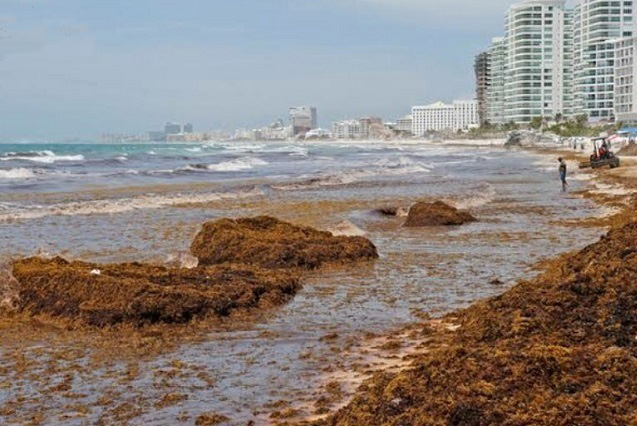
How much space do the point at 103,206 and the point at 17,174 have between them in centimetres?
2901

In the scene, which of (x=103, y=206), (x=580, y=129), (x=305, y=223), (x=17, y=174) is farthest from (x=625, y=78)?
(x=305, y=223)

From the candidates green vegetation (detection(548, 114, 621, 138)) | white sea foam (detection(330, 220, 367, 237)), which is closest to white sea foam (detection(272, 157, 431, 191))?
white sea foam (detection(330, 220, 367, 237))

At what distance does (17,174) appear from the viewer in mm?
54781

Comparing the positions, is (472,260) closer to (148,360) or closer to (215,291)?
(215,291)

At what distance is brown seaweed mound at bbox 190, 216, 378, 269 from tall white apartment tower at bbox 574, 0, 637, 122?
155 metres

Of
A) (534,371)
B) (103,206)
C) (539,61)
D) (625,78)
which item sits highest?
(539,61)

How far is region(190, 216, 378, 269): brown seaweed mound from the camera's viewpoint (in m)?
14.2

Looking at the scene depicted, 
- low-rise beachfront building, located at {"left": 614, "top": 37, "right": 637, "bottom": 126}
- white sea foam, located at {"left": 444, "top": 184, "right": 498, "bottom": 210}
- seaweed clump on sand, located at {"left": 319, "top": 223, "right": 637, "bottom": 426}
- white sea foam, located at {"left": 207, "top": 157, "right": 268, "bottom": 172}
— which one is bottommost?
white sea foam, located at {"left": 207, "top": 157, "right": 268, "bottom": 172}

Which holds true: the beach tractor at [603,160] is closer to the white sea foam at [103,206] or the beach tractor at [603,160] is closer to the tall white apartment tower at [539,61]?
the white sea foam at [103,206]

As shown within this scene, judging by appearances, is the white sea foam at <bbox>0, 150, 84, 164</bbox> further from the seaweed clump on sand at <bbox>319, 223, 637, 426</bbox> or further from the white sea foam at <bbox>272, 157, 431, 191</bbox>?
the seaweed clump on sand at <bbox>319, 223, 637, 426</bbox>

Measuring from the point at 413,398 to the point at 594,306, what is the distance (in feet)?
8.26

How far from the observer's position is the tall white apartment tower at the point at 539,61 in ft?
648

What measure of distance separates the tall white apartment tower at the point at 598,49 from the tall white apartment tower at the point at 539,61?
751 cm

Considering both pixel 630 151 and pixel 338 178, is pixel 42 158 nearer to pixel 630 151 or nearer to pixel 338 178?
pixel 338 178
